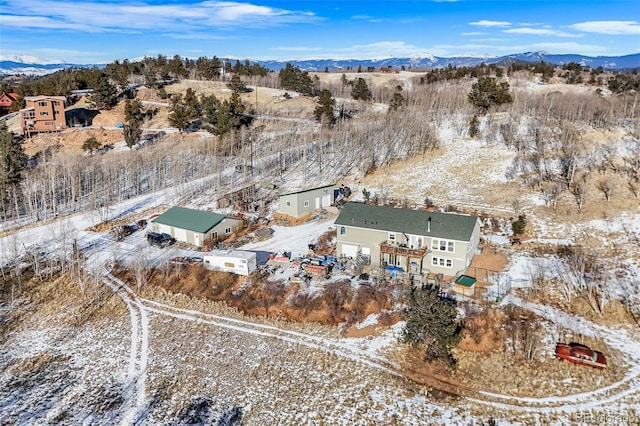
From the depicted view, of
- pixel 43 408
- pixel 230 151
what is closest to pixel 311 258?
pixel 43 408

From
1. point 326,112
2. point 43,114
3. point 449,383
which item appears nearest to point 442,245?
point 449,383

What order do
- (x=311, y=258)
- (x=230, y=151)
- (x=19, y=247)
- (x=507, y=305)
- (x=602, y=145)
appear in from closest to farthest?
1. (x=507, y=305)
2. (x=311, y=258)
3. (x=19, y=247)
4. (x=602, y=145)
5. (x=230, y=151)

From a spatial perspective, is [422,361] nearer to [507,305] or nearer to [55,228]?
[507,305]

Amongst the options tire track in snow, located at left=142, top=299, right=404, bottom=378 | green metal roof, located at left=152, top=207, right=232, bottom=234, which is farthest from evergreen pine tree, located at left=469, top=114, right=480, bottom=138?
tire track in snow, located at left=142, top=299, right=404, bottom=378

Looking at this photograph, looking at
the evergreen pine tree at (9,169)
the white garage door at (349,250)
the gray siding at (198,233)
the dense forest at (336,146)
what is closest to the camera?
the white garage door at (349,250)

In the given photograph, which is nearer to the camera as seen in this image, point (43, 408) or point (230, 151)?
point (43, 408)

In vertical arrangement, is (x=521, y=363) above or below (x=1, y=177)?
below

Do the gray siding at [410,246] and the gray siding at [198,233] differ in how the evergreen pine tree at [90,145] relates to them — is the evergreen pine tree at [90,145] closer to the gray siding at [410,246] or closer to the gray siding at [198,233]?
the gray siding at [198,233]

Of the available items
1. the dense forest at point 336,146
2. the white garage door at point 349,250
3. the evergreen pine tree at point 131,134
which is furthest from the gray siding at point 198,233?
the evergreen pine tree at point 131,134

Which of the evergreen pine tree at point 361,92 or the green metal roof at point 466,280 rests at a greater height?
the evergreen pine tree at point 361,92
